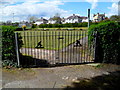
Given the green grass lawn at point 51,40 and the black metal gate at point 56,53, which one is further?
the green grass lawn at point 51,40

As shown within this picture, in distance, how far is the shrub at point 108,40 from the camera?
5758mm

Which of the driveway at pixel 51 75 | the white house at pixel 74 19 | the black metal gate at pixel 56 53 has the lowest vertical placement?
the driveway at pixel 51 75

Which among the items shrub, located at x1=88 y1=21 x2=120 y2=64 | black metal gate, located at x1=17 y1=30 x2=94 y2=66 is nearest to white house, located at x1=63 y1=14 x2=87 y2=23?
black metal gate, located at x1=17 y1=30 x2=94 y2=66

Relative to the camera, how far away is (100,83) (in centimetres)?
420

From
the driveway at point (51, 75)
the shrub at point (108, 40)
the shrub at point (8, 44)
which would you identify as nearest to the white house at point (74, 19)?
the shrub at point (108, 40)

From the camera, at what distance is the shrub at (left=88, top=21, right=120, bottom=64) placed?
5758 mm

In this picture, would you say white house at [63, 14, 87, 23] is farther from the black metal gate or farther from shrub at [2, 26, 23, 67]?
shrub at [2, 26, 23, 67]

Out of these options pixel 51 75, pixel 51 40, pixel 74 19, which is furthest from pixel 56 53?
pixel 74 19

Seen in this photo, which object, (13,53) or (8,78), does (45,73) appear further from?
(13,53)

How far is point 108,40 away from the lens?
19.1ft

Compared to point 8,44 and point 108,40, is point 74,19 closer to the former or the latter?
point 108,40

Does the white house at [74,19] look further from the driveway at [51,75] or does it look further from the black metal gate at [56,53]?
the driveway at [51,75]

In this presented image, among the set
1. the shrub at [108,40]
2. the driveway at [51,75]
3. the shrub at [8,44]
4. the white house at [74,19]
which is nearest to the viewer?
the driveway at [51,75]

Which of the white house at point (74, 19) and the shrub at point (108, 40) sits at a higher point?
the white house at point (74, 19)
